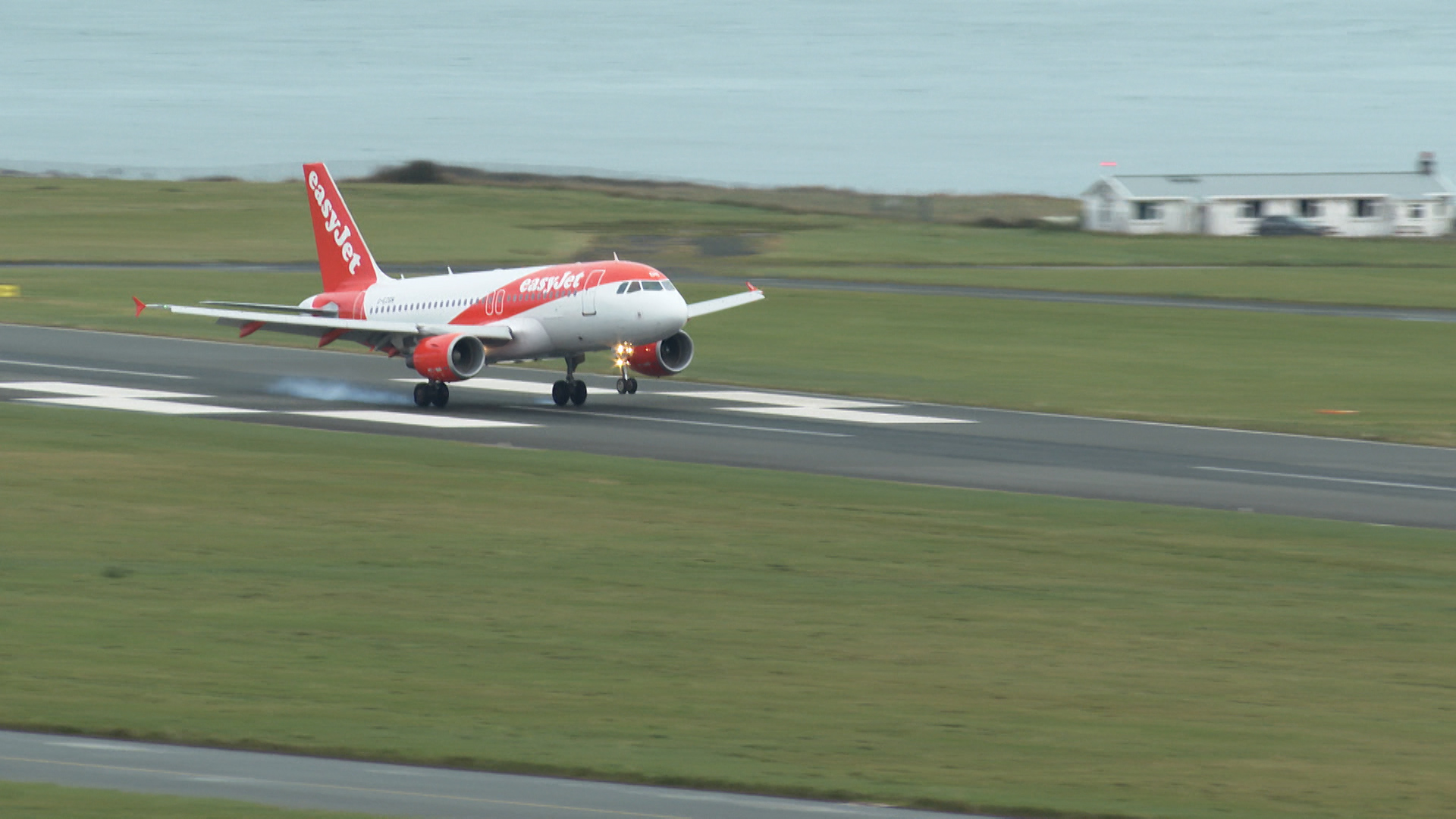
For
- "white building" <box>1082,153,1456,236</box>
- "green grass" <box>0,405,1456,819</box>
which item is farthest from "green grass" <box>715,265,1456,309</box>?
"green grass" <box>0,405,1456,819</box>

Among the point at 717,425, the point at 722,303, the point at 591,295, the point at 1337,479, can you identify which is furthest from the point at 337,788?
the point at 722,303

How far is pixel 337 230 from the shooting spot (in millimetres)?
52062

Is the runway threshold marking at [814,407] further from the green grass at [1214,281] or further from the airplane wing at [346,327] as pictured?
the green grass at [1214,281]

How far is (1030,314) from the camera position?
75.1m

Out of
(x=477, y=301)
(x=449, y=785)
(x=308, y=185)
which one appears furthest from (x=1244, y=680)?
(x=308, y=185)

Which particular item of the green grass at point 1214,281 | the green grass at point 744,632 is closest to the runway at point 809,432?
the green grass at point 744,632

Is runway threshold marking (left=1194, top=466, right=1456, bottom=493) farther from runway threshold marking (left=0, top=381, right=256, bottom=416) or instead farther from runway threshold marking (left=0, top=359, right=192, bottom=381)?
runway threshold marking (left=0, top=359, right=192, bottom=381)

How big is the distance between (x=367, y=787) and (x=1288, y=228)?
5428 inches

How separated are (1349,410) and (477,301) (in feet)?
73.2

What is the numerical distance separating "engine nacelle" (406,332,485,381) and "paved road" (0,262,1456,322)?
131 feet

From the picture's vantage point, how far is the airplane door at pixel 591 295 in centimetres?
4534

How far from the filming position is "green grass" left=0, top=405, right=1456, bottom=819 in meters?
17.2

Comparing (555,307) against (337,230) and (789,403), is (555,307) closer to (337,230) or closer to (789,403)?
(789,403)

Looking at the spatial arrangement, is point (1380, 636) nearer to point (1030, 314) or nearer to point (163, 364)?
point (163, 364)
